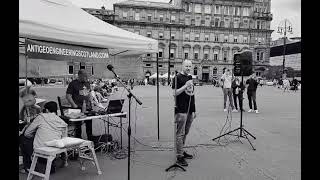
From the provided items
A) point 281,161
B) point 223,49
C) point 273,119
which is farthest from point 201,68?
point 281,161

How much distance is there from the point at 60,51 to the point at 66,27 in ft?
1.64

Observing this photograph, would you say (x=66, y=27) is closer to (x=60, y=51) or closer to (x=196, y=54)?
(x=60, y=51)

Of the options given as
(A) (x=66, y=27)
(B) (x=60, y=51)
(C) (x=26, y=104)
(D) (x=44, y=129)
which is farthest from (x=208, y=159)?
(C) (x=26, y=104)

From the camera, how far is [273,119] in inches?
515

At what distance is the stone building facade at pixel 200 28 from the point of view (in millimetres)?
80750

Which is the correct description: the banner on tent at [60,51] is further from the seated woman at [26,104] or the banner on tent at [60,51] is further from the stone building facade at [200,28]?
the stone building facade at [200,28]

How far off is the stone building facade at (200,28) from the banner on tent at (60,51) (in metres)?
72.9

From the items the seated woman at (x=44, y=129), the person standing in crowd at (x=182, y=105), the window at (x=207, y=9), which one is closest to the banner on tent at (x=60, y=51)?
the seated woman at (x=44, y=129)

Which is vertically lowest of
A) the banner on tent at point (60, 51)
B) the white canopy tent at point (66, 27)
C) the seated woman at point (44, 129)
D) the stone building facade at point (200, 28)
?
the seated woman at point (44, 129)

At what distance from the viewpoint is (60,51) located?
6.04 metres

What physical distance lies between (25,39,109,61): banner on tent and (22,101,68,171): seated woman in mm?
925

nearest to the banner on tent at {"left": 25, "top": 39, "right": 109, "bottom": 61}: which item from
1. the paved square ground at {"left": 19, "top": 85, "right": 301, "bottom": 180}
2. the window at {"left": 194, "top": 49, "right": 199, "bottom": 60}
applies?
the paved square ground at {"left": 19, "top": 85, "right": 301, "bottom": 180}

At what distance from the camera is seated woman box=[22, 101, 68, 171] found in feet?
17.9
